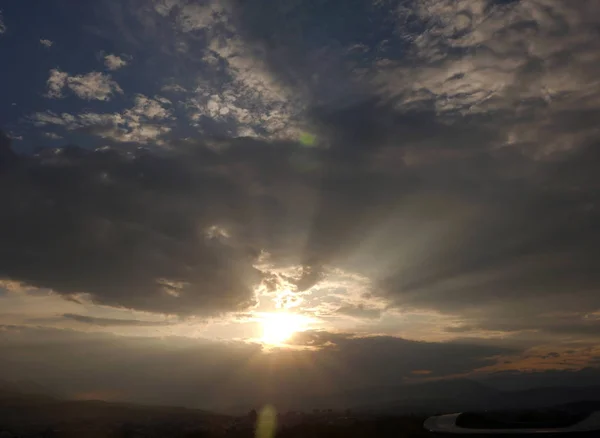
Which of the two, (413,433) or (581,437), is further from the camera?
(413,433)

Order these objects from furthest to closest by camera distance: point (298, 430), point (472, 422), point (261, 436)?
point (472, 422) → point (298, 430) → point (261, 436)

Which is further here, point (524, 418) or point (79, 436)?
point (524, 418)

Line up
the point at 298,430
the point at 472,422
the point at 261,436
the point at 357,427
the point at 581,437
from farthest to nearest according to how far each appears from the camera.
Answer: the point at 472,422, the point at 357,427, the point at 298,430, the point at 261,436, the point at 581,437

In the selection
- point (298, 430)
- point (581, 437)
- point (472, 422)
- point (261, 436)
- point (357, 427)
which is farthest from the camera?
point (472, 422)

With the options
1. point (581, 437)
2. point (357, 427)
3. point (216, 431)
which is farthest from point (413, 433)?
point (216, 431)

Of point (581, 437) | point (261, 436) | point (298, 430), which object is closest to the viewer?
point (581, 437)

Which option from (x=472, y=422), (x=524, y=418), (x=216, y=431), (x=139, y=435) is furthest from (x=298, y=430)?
(x=524, y=418)

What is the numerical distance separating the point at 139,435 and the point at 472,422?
250ft

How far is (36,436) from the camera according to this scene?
8319cm

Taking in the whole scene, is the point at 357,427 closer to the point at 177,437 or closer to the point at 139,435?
the point at 177,437

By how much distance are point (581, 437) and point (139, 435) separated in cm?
7163

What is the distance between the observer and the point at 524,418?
381ft

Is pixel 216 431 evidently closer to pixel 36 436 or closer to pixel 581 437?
pixel 36 436

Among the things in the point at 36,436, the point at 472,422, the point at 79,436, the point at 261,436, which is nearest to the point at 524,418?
the point at 472,422
